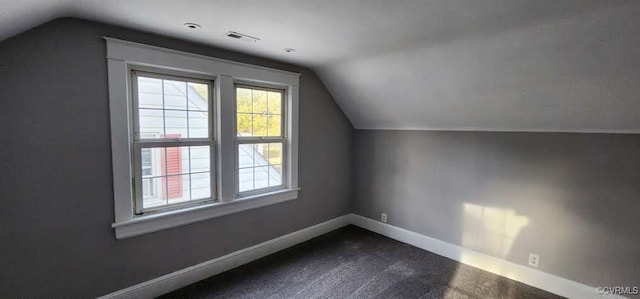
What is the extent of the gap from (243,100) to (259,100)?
0.69ft

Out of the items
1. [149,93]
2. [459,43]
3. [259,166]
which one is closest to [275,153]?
[259,166]

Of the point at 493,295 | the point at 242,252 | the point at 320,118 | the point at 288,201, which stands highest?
the point at 320,118

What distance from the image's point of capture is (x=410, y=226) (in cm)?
368

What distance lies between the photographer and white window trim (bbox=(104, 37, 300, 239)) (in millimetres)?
2230

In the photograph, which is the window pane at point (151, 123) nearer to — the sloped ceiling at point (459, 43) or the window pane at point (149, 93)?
the window pane at point (149, 93)

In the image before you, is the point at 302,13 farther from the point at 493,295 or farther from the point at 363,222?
the point at 363,222

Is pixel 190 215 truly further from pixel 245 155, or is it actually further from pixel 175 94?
pixel 175 94

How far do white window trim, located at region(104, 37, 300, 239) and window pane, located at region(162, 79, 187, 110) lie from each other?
134mm

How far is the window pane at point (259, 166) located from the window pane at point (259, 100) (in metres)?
0.39

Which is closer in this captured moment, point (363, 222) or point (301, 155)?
point (301, 155)

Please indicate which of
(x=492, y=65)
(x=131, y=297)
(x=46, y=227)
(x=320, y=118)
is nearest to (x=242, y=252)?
(x=131, y=297)

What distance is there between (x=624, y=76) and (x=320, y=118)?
2744 millimetres

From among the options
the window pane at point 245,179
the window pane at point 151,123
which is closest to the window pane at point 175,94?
the window pane at point 151,123

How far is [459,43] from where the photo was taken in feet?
7.41
